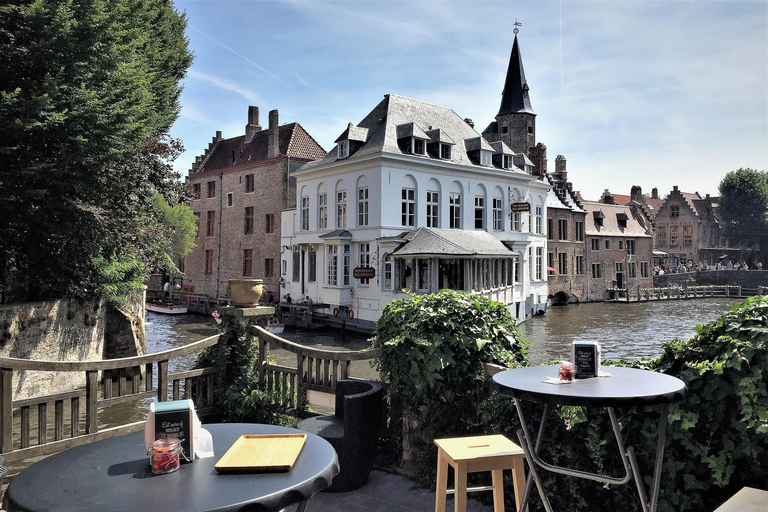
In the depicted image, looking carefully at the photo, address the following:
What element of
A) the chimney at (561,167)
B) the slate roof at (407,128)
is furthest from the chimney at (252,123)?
the chimney at (561,167)

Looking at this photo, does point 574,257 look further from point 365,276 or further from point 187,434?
point 187,434

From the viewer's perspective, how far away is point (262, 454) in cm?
264

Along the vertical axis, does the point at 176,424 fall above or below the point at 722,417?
above

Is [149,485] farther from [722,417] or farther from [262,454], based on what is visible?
[722,417]

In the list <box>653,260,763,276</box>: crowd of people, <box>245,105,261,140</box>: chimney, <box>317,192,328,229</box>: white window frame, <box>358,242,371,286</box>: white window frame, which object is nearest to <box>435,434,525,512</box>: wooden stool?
<box>358,242,371,286</box>: white window frame

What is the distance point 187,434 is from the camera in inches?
104

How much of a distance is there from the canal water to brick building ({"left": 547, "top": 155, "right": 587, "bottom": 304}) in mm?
2542

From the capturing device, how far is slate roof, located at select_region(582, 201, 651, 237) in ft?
158

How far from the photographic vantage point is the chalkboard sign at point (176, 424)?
2.60 m

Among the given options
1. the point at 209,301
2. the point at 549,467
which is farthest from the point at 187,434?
the point at 209,301

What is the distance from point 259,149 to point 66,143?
87.8ft

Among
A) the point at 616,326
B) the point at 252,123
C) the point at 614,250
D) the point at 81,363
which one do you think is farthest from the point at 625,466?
the point at 614,250

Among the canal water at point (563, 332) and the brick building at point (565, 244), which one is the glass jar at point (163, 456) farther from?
the brick building at point (565, 244)

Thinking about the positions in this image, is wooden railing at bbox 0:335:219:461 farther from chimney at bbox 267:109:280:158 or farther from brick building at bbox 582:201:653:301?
brick building at bbox 582:201:653:301
